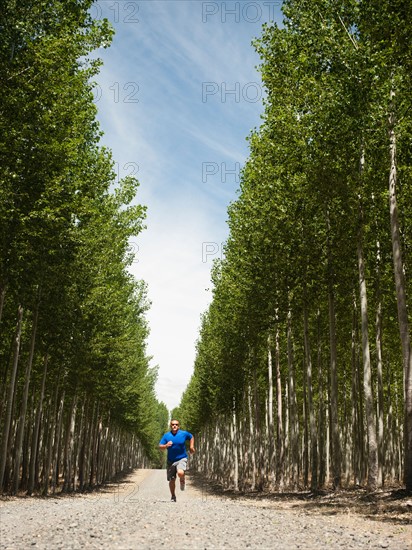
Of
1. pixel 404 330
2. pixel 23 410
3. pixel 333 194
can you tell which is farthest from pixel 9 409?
pixel 333 194

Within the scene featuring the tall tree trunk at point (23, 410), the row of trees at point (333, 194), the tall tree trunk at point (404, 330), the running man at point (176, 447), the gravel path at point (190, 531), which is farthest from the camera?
the tall tree trunk at point (23, 410)

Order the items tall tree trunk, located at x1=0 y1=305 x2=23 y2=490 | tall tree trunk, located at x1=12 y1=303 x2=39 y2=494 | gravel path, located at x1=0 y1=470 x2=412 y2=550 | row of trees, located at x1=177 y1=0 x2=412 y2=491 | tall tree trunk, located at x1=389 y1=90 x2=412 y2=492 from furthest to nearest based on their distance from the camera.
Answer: tall tree trunk, located at x1=12 y1=303 x2=39 y2=494 < tall tree trunk, located at x1=0 y1=305 x2=23 y2=490 < row of trees, located at x1=177 y1=0 x2=412 y2=491 < tall tree trunk, located at x1=389 y1=90 x2=412 y2=492 < gravel path, located at x1=0 y1=470 x2=412 y2=550

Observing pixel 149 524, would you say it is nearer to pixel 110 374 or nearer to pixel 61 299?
pixel 61 299

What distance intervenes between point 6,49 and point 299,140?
9253 millimetres

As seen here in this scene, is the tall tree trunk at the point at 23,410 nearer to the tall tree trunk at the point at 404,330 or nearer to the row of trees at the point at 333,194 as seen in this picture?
the row of trees at the point at 333,194

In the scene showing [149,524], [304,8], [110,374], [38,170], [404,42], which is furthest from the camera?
[110,374]

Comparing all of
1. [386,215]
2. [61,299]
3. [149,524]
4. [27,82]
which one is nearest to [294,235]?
[386,215]

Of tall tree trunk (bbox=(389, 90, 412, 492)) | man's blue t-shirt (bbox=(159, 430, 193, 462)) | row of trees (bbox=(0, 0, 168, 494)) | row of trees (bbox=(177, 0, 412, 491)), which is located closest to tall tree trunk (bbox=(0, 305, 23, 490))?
row of trees (bbox=(0, 0, 168, 494))

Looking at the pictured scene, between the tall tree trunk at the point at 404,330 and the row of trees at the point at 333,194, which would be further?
the row of trees at the point at 333,194

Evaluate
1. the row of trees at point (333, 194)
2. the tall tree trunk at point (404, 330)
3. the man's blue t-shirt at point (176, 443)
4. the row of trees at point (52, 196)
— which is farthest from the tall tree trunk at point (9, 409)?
the tall tree trunk at point (404, 330)

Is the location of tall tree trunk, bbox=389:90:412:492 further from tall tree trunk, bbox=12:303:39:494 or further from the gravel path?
tall tree trunk, bbox=12:303:39:494

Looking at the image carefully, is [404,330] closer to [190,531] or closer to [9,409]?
[190,531]

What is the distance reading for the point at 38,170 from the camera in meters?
14.4

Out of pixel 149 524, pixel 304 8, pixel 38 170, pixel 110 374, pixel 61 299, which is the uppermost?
pixel 304 8
